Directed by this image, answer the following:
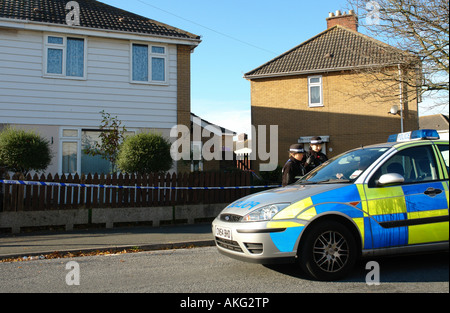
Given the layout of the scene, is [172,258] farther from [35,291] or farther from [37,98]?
[37,98]

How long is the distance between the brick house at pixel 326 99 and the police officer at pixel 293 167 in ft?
40.5

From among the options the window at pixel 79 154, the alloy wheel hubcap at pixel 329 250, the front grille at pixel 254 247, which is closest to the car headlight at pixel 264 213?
the front grille at pixel 254 247

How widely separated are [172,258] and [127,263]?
0.73 m

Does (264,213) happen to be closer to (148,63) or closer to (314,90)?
(148,63)

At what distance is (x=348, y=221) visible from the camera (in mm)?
4672

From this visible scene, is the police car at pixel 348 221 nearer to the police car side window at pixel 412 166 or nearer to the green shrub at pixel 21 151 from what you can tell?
the police car side window at pixel 412 166

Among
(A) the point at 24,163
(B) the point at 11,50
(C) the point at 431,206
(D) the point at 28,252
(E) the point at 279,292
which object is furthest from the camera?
(B) the point at 11,50

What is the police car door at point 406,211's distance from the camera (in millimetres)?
4664

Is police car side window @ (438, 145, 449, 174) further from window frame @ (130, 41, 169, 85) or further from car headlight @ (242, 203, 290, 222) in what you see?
window frame @ (130, 41, 169, 85)

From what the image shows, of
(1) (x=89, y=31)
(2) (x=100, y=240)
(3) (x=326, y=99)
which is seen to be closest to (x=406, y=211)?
(2) (x=100, y=240)

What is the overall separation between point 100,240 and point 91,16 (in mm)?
9231

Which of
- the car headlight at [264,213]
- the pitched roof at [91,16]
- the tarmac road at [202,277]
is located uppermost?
the pitched roof at [91,16]
